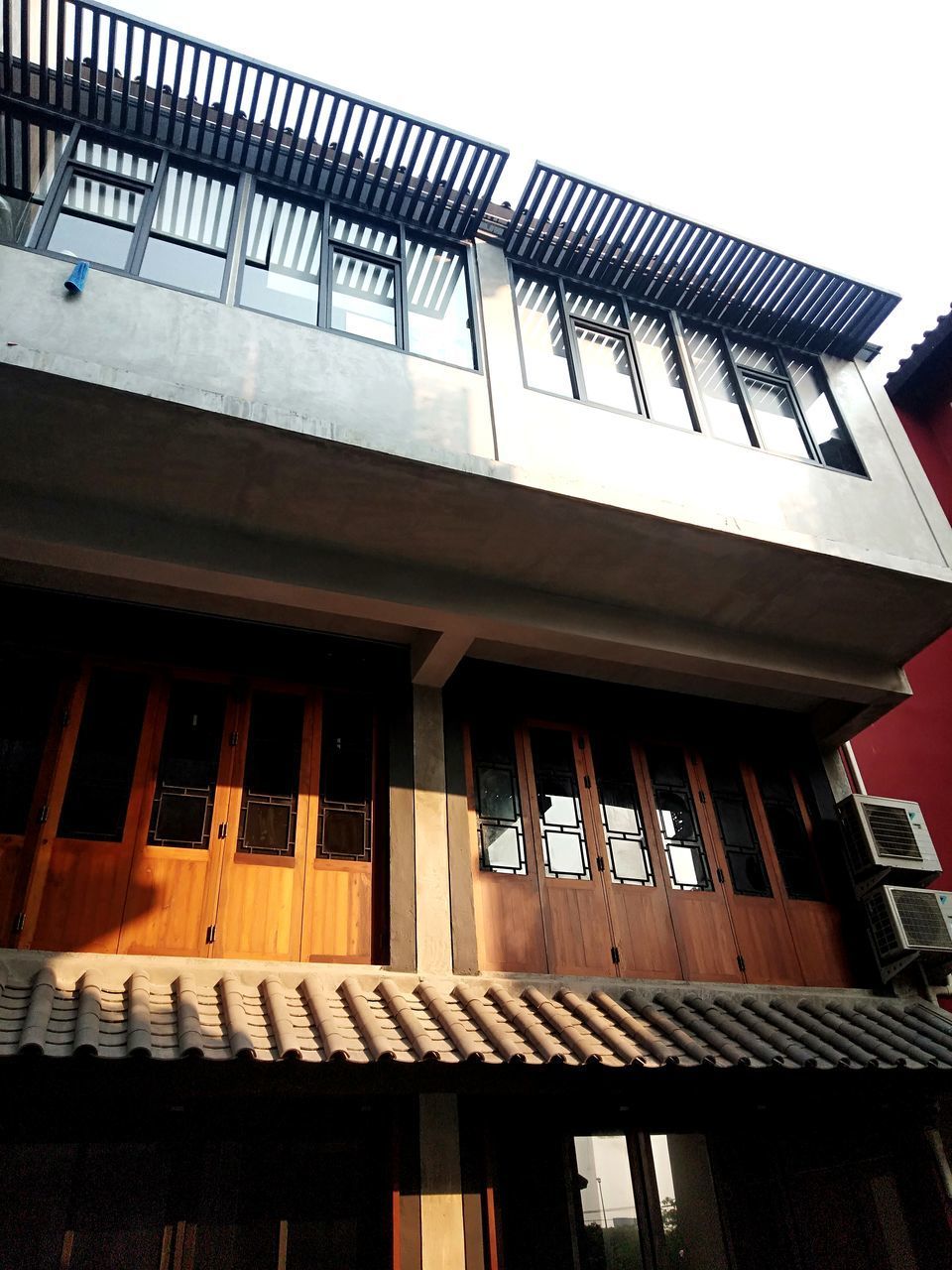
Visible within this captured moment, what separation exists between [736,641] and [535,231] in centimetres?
411

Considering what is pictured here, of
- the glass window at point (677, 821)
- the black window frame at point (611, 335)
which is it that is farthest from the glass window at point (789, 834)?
the black window frame at point (611, 335)

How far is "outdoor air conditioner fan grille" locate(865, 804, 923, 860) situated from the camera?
8.00 meters

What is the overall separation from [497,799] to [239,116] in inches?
232

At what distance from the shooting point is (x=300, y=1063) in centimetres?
512

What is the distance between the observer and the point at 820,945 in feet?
25.5

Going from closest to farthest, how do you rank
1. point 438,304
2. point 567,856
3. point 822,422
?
point 567,856 < point 438,304 < point 822,422

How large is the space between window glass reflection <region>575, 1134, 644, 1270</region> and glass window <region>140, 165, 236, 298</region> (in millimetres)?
6559

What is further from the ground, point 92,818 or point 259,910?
point 92,818

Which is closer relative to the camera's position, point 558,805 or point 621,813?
point 558,805

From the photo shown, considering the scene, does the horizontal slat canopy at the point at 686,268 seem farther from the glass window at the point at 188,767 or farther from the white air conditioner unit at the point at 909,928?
the white air conditioner unit at the point at 909,928

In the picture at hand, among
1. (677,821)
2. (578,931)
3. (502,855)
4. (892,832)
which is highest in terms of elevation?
(677,821)

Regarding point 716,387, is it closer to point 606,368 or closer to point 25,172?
point 606,368

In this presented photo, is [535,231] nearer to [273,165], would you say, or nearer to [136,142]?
[273,165]

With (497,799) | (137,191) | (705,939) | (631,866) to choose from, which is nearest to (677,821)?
(631,866)
